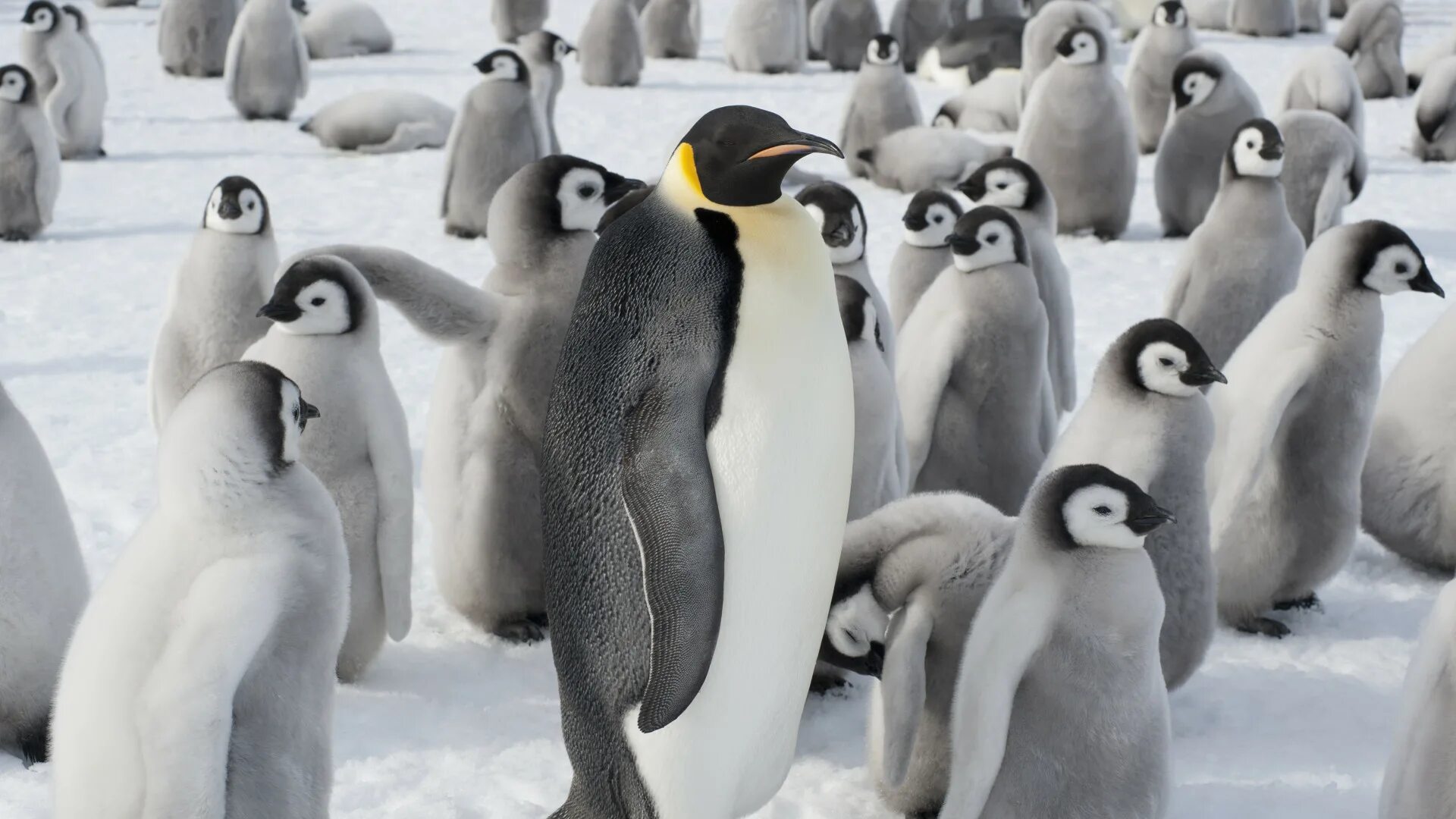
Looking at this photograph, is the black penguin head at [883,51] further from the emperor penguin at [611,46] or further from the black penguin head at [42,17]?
the black penguin head at [42,17]

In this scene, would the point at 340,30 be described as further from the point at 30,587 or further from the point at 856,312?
the point at 30,587

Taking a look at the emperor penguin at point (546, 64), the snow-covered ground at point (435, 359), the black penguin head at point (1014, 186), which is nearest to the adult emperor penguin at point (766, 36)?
the snow-covered ground at point (435, 359)

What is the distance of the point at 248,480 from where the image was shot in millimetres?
2438

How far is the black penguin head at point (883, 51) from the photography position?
9609mm

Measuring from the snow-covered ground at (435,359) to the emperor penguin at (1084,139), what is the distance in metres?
0.21

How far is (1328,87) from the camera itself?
8359 millimetres

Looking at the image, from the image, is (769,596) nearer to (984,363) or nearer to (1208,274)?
(984,363)

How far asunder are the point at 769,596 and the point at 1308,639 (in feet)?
6.59

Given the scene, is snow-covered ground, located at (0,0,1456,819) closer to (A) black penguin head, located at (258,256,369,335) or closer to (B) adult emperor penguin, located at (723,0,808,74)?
(B) adult emperor penguin, located at (723,0,808,74)

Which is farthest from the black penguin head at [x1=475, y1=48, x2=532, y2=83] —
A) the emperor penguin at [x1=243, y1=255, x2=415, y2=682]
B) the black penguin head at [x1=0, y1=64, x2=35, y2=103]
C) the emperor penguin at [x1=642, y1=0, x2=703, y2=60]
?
the emperor penguin at [x1=642, y1=0, x2=703, y2=60]

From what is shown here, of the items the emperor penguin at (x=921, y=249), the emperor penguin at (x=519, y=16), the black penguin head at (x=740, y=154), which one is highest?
the black penguin head at (x=740, y=154)

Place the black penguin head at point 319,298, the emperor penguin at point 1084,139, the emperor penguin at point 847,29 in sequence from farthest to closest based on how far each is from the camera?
the emperor penguin at point 847,29
the emperor penguin at point 1084,139
the black penguin head at point 319,298

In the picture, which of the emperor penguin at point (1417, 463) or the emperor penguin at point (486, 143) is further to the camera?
the emperor penguin at point (486, 143)

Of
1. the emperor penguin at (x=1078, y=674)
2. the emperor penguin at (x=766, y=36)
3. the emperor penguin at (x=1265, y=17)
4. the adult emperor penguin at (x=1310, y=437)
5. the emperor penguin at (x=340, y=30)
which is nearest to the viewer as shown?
the emperor penguin at (x=1078, y=674)
